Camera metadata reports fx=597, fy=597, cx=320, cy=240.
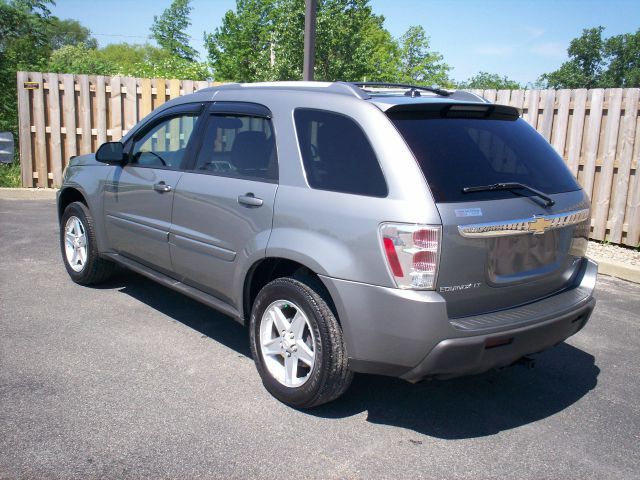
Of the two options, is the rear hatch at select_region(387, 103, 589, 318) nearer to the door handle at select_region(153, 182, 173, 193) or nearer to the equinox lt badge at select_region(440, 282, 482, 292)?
the equinox lt badge at select_region(440, 282, 482, 292)

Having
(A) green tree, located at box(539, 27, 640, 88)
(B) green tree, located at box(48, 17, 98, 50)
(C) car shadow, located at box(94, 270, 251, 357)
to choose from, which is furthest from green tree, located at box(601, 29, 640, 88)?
(C) car shadow, located at box(94, 270, 251, 357)

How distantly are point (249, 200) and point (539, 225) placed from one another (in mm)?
1692

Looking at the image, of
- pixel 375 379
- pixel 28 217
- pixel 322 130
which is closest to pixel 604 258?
pixel 375 379

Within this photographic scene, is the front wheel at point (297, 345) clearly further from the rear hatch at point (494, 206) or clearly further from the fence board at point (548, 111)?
the fence board at point (548, 111)

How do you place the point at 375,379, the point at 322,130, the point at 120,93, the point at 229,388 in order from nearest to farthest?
the point at 322,130
the point at 229,388
the point at 375,379
the point at 120,93

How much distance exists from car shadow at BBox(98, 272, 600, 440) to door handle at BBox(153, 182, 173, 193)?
1.15m

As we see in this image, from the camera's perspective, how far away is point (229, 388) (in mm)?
3732

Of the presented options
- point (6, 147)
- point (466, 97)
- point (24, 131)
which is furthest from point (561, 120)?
point (24, 131)

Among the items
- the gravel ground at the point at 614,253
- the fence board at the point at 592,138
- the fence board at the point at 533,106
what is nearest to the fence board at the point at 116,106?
the fence board at the point at 533,106

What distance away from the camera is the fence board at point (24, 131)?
1090 cm

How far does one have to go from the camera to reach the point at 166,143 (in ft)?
15.8

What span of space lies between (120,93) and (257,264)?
28.5ft

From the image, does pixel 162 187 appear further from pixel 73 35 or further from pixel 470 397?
pixel 73 35

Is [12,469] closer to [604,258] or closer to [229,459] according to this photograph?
[229,459]
